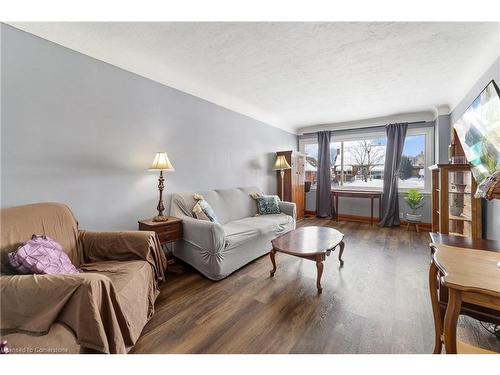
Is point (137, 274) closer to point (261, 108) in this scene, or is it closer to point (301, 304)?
point (301, 304)

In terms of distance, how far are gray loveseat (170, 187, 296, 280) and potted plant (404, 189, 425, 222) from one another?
2558 mm

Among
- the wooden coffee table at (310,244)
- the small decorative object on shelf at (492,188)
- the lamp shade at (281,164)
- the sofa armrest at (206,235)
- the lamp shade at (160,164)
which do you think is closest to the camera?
the small decorative object on shelf at (492,188)

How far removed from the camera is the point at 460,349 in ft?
3.89

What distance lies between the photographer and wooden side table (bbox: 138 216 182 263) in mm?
2281

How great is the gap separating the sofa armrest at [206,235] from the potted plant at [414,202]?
406 centimetres

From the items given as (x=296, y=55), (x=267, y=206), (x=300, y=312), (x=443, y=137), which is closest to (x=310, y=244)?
(x=300, y=312)

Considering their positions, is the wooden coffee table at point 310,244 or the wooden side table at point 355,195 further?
the wooden side table at point 355,195

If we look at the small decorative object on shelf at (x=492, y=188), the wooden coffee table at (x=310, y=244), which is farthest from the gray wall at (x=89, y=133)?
the small decorative object on shelf at (x=492, y=188)

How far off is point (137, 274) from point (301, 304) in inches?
53.5

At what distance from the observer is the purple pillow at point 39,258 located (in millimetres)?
1248

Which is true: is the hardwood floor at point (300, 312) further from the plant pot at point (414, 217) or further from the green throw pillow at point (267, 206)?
the plant pot at point (414, 217)

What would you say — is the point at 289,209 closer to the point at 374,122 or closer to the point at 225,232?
the point at 225,232

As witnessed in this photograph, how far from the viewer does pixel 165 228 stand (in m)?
2.36
